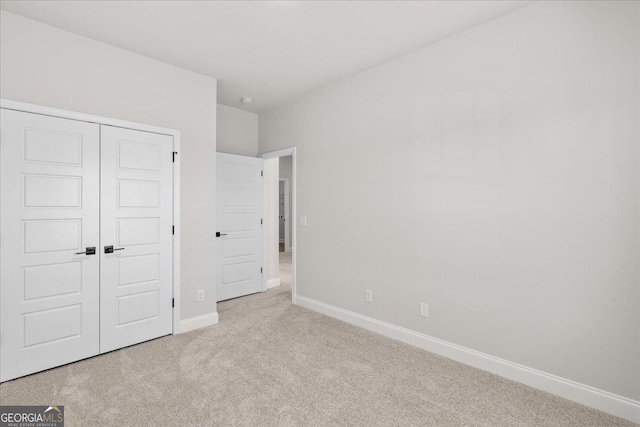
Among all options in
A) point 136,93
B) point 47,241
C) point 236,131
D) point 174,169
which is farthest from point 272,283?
point 136,93

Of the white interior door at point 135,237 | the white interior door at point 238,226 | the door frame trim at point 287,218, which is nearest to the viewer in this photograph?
the white interior door at point 135,237

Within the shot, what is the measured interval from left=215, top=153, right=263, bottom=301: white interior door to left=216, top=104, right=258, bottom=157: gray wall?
235 millimetres

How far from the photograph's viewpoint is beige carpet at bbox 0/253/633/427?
1.94 metres

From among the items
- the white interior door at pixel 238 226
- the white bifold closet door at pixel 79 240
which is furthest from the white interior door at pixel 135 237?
the white interior door at pixel 238 226

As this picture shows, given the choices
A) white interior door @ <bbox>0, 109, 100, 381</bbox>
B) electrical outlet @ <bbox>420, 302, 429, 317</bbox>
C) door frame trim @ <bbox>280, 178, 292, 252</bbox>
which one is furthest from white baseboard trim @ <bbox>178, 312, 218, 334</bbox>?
door frame trim @ <bbox>280, 178, 292, 252</bbox>

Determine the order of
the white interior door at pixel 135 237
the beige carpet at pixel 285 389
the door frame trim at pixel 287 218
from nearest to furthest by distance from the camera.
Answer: the beige carpet at pixel 285 389, the white interior door at pixel 135 237, the door frame trim at pixel 287 218

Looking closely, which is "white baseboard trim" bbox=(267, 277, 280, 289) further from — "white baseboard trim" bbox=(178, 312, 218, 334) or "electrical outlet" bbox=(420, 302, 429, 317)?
"electrical outlet" bbox=(420, 302, 429, 317)

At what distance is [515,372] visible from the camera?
7.77 ft

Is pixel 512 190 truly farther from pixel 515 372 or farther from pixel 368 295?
pixel 368 295

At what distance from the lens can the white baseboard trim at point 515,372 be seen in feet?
6.46

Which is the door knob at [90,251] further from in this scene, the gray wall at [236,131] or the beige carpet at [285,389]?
the gray wall at [236,131]

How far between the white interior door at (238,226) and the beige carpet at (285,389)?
1.41m

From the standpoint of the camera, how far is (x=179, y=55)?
308 centimetres

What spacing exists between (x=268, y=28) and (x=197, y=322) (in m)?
3.07
